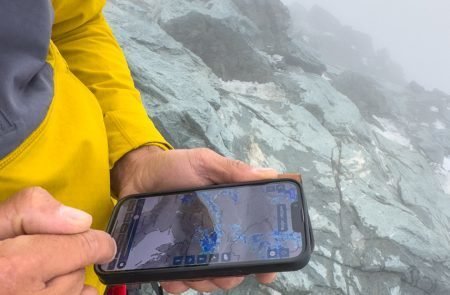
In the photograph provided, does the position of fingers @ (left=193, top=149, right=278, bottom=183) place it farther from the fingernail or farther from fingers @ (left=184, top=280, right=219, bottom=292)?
the fingernail

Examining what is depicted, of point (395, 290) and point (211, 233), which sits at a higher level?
point (211, 233)

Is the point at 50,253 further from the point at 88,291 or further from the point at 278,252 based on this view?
the point at 278,252

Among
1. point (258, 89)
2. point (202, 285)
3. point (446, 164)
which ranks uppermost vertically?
point (202, 285)

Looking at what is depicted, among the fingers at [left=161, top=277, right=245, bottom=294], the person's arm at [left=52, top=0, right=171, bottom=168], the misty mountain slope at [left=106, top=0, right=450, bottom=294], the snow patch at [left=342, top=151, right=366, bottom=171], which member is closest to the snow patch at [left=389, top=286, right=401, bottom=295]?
the misty mountain slope at [left=106, top=0, right=450, bottom=294]

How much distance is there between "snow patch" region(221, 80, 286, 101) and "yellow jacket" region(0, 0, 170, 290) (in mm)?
5705

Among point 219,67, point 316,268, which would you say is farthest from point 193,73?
point 316,268

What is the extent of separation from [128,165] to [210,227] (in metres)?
0.45

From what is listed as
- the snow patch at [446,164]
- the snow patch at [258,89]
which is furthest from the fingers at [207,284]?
the snow patch at [446,164]

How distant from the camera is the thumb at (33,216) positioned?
90 cm

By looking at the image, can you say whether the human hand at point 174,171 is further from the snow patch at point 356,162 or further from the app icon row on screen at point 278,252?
the snow patch at point 356,162

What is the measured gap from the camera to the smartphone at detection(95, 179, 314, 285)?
129 cm

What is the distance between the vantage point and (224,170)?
162 cm

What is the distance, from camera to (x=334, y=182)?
6.27m

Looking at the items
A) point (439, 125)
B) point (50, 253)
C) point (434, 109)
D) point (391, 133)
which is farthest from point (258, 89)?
point (434, 109)
